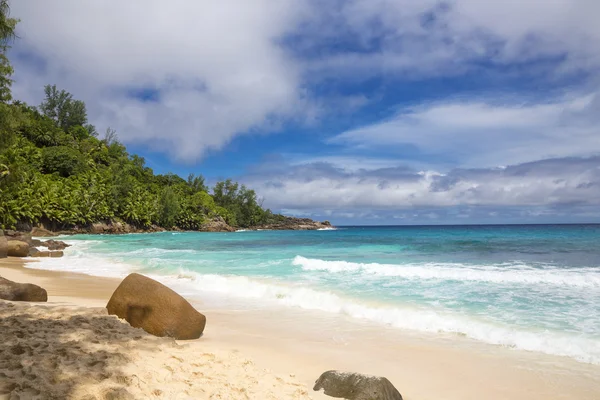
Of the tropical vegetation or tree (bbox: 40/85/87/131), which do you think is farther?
tree (bbox: 40/85/87/131)

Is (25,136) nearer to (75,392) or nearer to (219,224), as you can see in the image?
(219,224)

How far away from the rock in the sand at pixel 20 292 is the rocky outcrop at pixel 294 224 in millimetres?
101217

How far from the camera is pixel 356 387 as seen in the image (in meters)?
4.24

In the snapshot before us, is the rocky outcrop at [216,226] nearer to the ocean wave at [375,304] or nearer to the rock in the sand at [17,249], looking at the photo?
the rock in the sand at [17,249]

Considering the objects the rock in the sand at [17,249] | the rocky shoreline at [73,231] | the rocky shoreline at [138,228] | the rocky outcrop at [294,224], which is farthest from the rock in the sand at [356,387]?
the rocky outcrop at [294,224]

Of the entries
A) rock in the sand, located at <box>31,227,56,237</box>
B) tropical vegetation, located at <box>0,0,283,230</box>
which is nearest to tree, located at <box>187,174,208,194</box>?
tropical vegetation, located at <box>0,0,283,230</box>

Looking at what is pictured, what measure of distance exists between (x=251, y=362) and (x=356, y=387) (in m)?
1.67

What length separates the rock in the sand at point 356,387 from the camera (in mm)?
4129

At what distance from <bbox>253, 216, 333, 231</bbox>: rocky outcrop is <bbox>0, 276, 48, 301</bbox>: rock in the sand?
101m

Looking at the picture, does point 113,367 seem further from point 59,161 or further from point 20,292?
point 59,161

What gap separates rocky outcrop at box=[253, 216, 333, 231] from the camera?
11304 centimetres

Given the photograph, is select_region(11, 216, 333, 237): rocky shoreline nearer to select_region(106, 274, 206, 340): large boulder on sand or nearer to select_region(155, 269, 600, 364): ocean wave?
select_region(155, 269, 600, 364): ocean wave

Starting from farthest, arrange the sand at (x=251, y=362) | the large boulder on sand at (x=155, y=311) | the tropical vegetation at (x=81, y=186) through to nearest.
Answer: the tropical vegetation at (x=81, y=186) < the large boulder on sand at (x=155, y=311) < the sand at (x=251, y=362)

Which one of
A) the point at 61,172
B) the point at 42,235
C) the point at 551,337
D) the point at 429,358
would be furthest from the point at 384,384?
the point at 61,172
